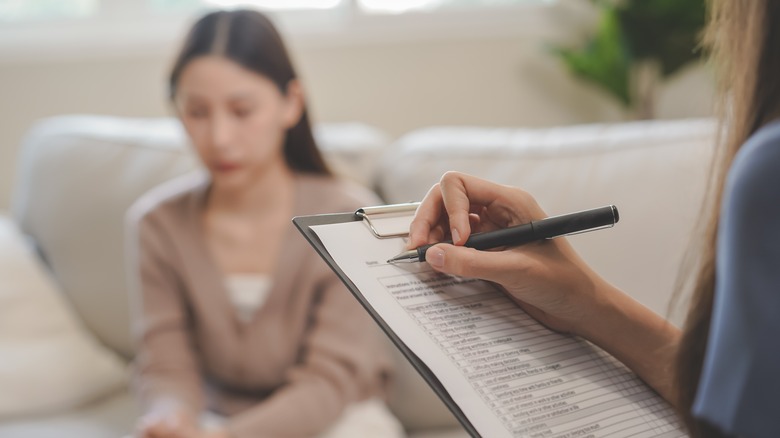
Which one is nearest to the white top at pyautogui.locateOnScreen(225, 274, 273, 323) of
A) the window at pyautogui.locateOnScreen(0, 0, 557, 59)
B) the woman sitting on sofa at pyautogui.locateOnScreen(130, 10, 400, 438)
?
the woman sitting on sofa at pyautogui.locateOnScreen(130, 10, 400, 438)

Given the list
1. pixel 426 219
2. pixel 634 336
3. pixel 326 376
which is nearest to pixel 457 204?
pixel 426 219

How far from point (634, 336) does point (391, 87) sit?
164cm

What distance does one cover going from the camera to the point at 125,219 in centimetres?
157

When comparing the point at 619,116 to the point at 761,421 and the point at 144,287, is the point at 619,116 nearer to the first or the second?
the point at 144,287

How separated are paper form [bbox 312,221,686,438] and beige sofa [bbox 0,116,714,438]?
49 centimetres

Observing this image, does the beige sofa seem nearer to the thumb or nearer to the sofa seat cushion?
the sofa seat cushion

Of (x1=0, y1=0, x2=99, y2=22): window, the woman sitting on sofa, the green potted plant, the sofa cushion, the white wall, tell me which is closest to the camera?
the woman sitting on sofa

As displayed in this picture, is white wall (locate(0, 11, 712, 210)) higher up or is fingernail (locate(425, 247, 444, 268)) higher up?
fingernail (locate(425, 247, 444, 268))

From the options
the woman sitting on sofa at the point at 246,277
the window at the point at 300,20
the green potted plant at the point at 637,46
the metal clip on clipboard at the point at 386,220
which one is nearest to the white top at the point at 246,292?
the woman sitting on sofa at the point at 246,277

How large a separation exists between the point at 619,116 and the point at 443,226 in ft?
5.79

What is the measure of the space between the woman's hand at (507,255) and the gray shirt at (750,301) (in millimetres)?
201

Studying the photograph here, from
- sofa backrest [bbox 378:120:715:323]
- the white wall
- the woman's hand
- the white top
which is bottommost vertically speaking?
the white top

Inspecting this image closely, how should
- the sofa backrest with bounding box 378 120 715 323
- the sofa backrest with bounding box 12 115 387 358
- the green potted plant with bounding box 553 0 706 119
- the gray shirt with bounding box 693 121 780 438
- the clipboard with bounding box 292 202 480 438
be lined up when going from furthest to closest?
the green potted plant with bounding box 553 0 706 119 → the sofa backrest with bounding box 12 115 387 358 → the sofa backrest with bounding box 378 120 715 323 → the clipboard with bounding box 292 202 480 438 → the gray shirt with bounding box 693 121 780 438

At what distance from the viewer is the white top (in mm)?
1352
